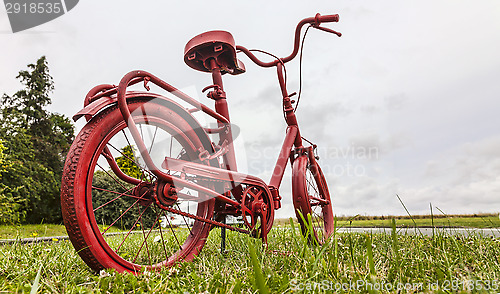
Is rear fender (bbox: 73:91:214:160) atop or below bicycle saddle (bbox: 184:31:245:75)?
below

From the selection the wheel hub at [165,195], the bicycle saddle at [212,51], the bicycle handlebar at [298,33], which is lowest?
the wheel hub at [165,195]

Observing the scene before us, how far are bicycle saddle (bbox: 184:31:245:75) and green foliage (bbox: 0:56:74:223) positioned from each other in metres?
15.3

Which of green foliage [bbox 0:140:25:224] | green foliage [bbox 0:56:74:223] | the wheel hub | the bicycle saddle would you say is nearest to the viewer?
the wheel hub

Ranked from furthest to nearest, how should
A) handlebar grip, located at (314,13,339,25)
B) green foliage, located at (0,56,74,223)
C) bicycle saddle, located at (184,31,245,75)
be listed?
green foliage, located at (0,56,74,223)
handlebar grip, located at (314,13,339,25)
bicycle saddle, located at (184,31,245,75)

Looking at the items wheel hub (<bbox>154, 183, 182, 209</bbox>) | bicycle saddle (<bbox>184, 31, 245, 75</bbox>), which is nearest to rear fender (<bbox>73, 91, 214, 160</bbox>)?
wheel hub (<bbox>154, 183, 182, 209</bbox>)

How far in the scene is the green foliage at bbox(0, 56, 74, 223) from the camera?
15.2 m

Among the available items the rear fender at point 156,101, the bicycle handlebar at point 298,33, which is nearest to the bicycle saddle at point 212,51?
the bicycle handlebar at point 298,33

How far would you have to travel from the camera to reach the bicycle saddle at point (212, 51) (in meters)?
2.50

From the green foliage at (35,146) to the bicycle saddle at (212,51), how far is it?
1534cm

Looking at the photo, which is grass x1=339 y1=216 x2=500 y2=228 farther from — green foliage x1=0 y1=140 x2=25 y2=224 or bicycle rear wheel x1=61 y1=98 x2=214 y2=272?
green foliage x1=0 y1=140 x2=25 y2=224

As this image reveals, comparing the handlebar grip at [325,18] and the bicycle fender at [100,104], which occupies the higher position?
the handlebar grip at [325,18]

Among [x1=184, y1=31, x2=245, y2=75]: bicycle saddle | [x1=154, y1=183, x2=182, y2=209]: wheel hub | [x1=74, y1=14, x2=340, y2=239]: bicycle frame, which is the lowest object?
[x1=154, y1=183, x2=182, y2=209]: wheel hub

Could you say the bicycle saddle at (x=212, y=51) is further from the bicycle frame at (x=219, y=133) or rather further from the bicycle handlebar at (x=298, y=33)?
the bicycle handlebar at (x=298, y=33)

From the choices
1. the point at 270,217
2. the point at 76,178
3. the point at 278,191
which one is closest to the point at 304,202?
the point at 278,191
